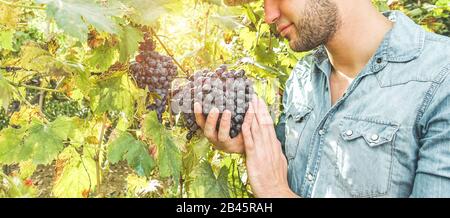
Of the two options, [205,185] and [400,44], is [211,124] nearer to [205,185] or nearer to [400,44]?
[205,185]

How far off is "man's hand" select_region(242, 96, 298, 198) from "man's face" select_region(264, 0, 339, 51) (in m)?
0.22

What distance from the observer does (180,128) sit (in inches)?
68.7

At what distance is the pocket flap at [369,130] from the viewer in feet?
4.69

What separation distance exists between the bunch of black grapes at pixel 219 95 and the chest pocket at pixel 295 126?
0.25 m

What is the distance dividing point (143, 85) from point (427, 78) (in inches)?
31.6

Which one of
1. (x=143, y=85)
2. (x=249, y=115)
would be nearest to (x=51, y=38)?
(x=143, y=85)

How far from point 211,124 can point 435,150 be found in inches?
22.7

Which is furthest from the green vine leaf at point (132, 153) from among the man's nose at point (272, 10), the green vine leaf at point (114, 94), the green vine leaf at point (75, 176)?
the man's nose at point (272, 10)

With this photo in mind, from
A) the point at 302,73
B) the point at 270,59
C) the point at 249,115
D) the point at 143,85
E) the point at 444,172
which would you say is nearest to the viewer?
the point at 444,172

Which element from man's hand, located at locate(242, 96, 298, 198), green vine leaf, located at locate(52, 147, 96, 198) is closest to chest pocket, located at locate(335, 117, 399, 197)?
man's hand, located at locate(242, 96, 298, 198)

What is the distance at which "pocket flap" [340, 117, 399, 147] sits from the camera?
4.69 feet

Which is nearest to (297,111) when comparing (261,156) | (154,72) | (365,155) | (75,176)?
(261,156)

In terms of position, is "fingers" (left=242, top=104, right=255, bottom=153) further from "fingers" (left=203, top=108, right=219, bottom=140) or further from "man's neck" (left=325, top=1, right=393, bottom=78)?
"man's neck" (left=325, top=1, right=393, bottom=78)
